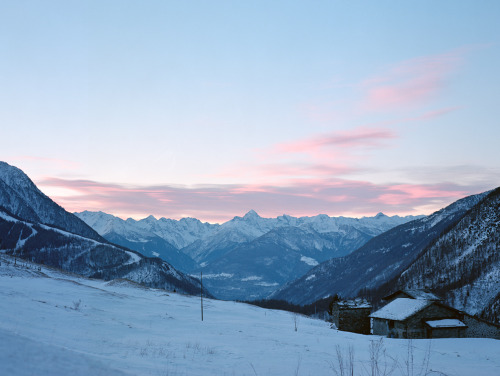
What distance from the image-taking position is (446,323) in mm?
55250

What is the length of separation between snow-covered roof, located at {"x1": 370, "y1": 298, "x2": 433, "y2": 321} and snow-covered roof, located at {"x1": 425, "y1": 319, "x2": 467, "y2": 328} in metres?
2.36

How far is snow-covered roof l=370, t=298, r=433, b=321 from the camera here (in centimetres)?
5575

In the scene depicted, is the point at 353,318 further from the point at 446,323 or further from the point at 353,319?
the point at 446,323

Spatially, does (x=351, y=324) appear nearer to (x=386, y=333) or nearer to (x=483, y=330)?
(x=386, y=333)

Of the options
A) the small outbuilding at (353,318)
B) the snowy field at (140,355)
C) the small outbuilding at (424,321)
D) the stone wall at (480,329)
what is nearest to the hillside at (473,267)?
the small outbuilding at (353,318)

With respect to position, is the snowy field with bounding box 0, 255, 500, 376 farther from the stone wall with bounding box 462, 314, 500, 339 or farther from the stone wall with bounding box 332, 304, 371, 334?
the stone wall with bounding box 332, 304, 371, 334

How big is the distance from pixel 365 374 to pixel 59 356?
41.2 ft

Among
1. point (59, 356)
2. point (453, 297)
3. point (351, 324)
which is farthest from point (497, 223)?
point (59, 356)

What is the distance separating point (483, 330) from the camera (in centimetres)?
5638

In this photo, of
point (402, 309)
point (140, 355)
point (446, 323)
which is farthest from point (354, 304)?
point (140, 355)

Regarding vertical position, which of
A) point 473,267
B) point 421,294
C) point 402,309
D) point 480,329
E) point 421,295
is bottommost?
point 480,329

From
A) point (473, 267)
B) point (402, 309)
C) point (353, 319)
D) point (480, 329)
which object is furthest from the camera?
point (473, 267)

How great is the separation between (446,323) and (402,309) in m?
5.98

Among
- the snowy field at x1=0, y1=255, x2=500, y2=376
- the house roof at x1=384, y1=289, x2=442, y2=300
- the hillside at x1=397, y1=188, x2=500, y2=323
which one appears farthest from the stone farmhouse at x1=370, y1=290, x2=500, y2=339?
the hillside at x1=397, y1=188, x2=500, y2=323
